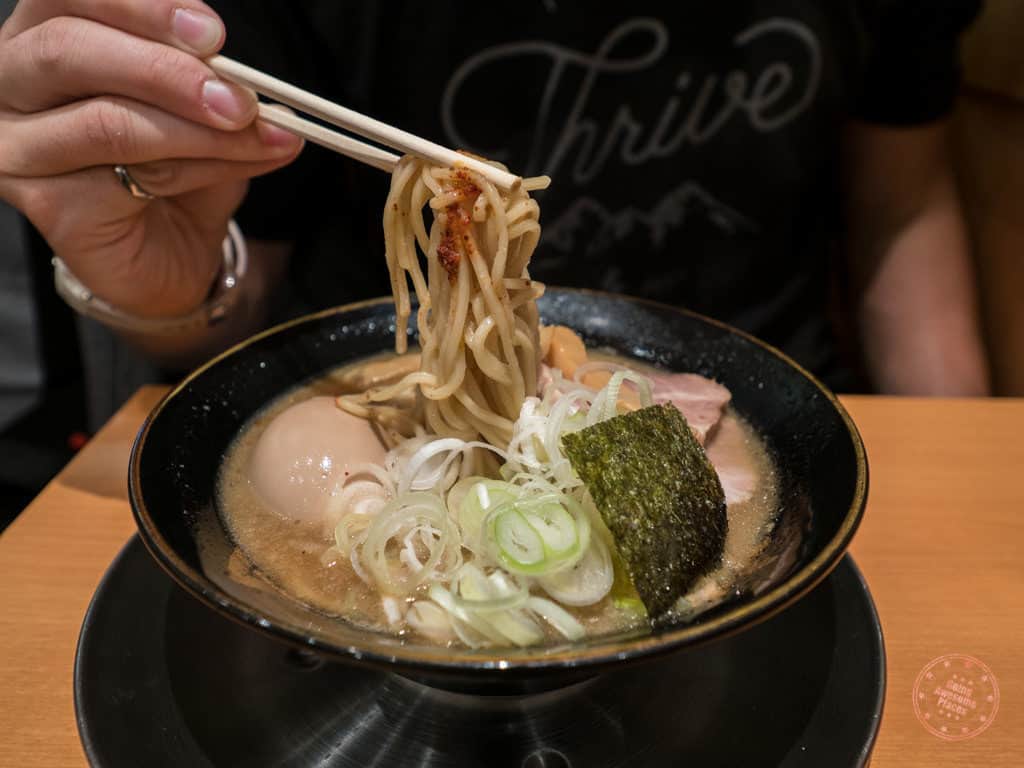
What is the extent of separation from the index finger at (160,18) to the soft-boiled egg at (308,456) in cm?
70

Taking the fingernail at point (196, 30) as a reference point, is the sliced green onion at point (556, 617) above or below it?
below

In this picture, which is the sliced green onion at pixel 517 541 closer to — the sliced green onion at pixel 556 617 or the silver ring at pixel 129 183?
the sliced green onion at pixel 556 617

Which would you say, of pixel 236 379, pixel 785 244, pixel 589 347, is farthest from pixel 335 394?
pixel 785 244

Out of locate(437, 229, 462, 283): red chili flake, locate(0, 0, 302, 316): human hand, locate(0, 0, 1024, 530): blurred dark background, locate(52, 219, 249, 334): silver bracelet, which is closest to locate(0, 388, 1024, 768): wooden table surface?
locate(52, 219, 249, 334): silver bracelet

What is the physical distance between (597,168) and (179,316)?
1349 mm

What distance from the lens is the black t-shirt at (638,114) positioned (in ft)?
7.59

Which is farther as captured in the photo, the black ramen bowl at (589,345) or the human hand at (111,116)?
the human hand at (111,116)

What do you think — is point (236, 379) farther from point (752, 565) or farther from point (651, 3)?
point (651, 3)

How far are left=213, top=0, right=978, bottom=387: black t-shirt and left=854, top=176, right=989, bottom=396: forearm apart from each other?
0.25 meters

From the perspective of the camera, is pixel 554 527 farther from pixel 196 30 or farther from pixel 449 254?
pixel 196 30

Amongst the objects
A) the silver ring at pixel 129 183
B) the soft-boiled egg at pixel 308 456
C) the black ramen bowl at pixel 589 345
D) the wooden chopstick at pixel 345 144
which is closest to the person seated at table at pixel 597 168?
the silver ring at pixel 129 183

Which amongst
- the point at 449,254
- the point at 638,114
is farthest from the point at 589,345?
the point at 638,114

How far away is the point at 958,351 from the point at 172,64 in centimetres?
262

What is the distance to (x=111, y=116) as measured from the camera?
1.44 meters
